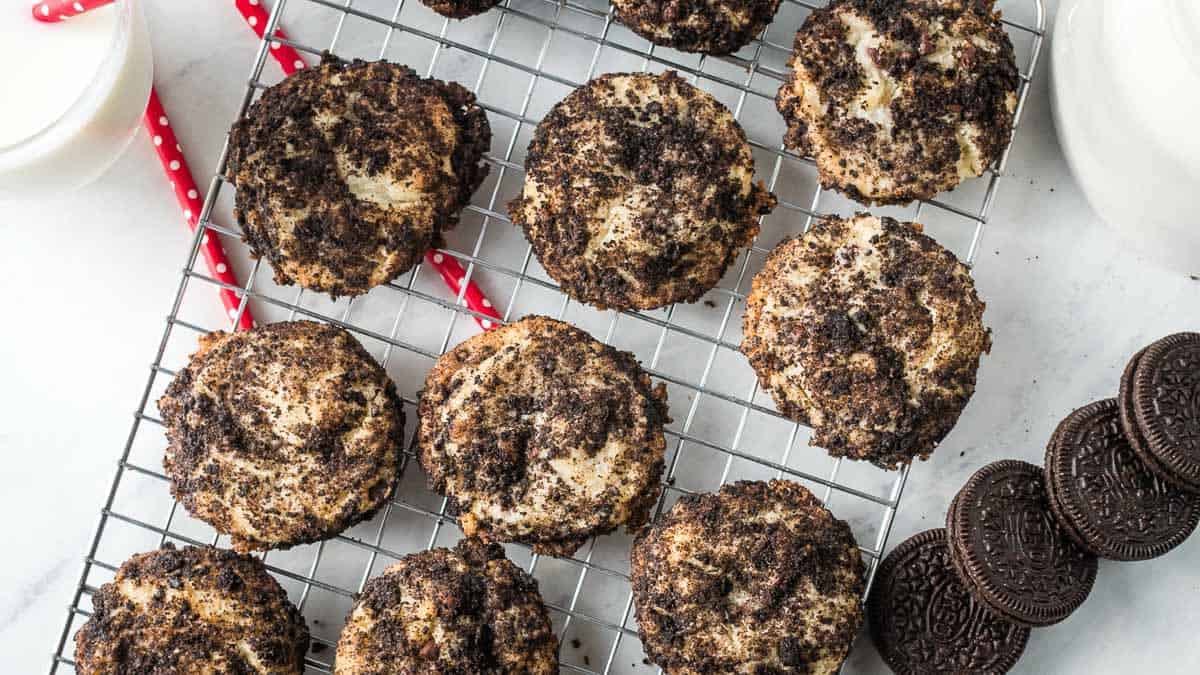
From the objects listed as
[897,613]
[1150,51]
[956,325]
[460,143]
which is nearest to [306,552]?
[460,143]

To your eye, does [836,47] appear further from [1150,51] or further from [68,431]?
[68,431]

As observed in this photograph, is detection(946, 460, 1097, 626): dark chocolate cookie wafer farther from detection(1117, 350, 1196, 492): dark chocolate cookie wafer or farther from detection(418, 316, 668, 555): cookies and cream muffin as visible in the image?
Answer: detection(418, 316, 668, 555): cookies and cream muffin

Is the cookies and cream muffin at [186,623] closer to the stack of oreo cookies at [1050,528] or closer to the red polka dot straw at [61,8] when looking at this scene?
the red polka dot straw at [61,8]

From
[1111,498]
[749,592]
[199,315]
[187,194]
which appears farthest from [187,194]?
[1111,498]

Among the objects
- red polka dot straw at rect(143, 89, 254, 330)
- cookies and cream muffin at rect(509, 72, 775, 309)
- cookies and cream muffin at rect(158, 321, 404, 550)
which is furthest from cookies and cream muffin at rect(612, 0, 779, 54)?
red polka dot straw at rect(143, 89, 254, 330)

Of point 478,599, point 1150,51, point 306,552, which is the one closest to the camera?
point 1150,51

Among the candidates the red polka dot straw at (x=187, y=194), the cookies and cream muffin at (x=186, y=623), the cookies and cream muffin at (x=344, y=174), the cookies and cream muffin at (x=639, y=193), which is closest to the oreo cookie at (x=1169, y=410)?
the cookies and cream muffin at (x=639, y=193)

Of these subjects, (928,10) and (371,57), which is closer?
(928,10)
